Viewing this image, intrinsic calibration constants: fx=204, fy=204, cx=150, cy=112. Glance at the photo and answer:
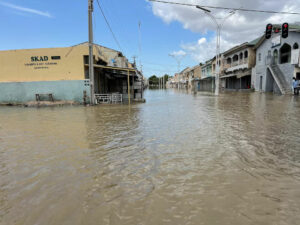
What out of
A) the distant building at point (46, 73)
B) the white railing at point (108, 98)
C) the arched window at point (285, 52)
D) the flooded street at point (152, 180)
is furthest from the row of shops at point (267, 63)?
the flooded street at point (152, 180)

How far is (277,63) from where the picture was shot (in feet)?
86.7

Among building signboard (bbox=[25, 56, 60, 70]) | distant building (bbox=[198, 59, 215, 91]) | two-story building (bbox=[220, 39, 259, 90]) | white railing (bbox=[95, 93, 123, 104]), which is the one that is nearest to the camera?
building signboard (bbox=[25, 56, 60, 70])

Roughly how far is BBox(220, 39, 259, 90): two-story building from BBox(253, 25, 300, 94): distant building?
6.66 feet

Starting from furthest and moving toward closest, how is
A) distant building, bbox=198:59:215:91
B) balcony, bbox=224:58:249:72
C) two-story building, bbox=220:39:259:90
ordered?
1. distant building, bbox=198:59:215:91
2. balcony, bbox=224:58:249:72
3. two-story building, bbox=220:39:259:90

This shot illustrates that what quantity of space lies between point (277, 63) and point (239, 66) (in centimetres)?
952

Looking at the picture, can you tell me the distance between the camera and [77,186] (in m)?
3.12

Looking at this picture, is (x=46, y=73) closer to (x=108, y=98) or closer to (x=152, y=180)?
(x=108, y=98)

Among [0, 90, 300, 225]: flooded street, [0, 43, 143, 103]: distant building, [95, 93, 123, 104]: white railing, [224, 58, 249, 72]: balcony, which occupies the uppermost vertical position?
[224, 58, 249, 72]: balcony

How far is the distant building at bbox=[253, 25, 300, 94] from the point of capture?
2284 centimetres

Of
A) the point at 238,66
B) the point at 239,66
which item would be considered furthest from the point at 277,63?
the point at 238,66

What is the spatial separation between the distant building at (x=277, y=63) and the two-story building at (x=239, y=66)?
203 cm

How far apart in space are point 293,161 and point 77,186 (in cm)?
395

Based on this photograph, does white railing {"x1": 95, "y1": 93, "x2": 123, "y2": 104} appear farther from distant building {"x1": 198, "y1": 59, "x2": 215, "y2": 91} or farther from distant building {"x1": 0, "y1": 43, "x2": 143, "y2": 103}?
distant building {"x1": 198, "y1": 59, "x2": 215, "y2": 91}

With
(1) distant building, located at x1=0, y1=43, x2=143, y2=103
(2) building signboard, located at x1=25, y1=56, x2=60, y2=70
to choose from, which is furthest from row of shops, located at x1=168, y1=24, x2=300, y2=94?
(2) building signboard, located at x1=25, y1=56, x2=60, y2=70
